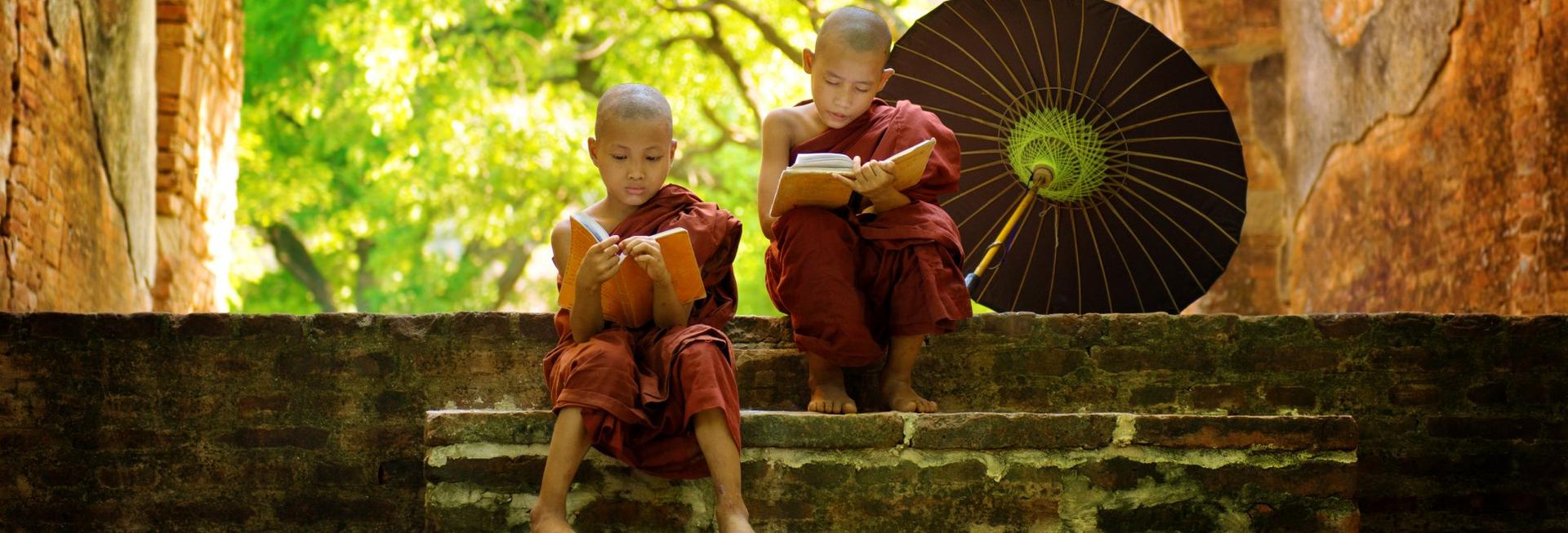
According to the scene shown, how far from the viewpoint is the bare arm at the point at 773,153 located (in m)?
3.81

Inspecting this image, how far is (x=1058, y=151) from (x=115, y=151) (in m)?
3.50

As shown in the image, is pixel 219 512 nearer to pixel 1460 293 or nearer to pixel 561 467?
pixel 561 467

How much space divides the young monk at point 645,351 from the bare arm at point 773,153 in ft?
0.83

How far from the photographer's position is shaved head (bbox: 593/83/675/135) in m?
3.41

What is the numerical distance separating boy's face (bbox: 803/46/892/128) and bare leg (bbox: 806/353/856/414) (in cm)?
59

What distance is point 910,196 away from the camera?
12.6 feet

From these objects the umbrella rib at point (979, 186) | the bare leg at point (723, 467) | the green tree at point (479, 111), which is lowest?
the bare leg at point (723, 467)

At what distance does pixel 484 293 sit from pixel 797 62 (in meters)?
5.10

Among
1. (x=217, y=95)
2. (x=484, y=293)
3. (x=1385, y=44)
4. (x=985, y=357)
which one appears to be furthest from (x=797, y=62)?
(x=985, y=357)

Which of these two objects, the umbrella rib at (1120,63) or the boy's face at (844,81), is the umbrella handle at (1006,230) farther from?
the boy's face at (844,81)

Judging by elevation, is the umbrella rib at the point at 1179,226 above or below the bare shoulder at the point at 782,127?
below

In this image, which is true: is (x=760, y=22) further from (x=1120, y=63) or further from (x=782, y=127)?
(x=782, y=127)

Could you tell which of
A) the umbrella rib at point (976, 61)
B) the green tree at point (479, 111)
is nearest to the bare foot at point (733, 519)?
the umbrella rib at point (976, 61)

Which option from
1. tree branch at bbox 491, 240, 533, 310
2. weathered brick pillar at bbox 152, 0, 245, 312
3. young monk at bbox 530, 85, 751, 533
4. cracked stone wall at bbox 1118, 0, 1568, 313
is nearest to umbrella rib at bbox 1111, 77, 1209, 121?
cracked stone wall at bbox 1118, 0, 1568, 313
